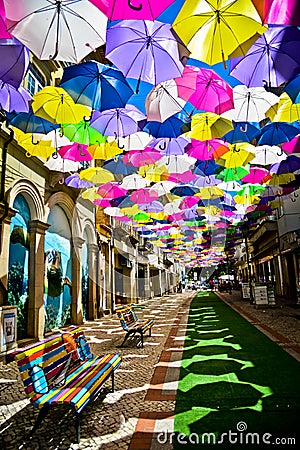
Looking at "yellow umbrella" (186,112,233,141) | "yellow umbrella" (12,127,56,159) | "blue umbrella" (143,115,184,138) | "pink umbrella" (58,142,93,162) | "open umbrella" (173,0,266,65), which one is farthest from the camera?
"pink umbrella" (58,142,93,162)

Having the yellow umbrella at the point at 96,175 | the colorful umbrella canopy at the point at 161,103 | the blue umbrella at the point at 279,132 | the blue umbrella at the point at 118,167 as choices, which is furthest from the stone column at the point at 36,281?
the blue umbrella at the point at 279,132

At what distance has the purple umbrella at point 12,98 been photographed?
241 inches

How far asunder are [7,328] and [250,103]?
7706 millimetres

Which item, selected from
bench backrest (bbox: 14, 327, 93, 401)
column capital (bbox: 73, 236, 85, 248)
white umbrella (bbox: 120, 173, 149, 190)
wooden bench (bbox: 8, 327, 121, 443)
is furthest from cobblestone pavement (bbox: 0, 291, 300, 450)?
column capital (bbox: 73, 236, 85, 248)

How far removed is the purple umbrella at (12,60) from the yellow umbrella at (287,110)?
494 cm

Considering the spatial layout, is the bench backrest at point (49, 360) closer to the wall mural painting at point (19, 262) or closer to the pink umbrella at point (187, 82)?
the pink umbrella at point (187, 82)

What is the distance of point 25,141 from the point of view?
7.88 metres

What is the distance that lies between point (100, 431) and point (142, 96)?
544 centimetres

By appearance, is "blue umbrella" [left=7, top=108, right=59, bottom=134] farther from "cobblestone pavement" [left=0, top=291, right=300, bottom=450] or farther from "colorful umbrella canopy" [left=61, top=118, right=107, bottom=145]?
"cobblestone pavement" [left=0, top=291, right=300, bottom=450]

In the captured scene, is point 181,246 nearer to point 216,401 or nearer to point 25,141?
point 25,141

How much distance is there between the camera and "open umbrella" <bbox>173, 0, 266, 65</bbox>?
3918 mm

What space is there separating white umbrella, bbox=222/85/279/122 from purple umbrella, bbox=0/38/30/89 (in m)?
3.94

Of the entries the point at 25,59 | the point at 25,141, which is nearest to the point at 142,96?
the point at 25,59

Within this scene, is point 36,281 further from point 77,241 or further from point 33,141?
point 33,141
